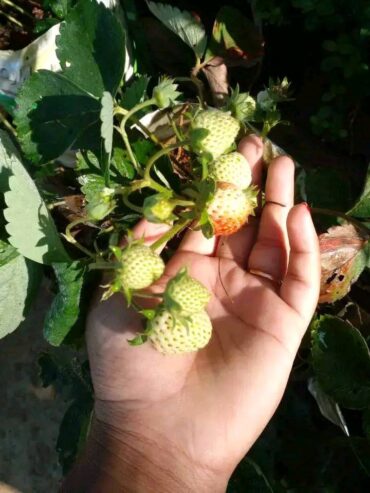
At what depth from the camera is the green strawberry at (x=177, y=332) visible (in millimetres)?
978

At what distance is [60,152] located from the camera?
1162 millimetres

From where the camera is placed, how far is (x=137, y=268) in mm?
975

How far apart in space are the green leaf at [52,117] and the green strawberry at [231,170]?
0.25 m

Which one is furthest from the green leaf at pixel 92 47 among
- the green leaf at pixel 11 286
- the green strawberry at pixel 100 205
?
the green leaf at pixel 11 286

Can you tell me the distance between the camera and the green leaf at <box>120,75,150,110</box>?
1103 mm

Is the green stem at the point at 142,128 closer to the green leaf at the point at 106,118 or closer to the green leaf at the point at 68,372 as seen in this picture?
the green leaf at the point at 106,118

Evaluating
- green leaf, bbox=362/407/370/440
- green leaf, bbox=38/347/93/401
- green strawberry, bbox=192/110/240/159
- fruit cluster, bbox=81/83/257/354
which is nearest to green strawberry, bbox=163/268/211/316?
fruit cluster, bbox=81/83/257/354

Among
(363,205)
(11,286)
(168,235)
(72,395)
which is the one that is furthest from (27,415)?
(363,205)

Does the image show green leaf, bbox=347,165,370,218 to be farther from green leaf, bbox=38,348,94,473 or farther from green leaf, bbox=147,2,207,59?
green leaf, bbox=38,348,94,473

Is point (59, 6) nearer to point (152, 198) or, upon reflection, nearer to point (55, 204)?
point (55, 204)

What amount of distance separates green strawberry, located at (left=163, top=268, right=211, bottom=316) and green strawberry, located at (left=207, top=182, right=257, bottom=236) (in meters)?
0.11

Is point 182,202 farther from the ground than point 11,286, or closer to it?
farther from the ground

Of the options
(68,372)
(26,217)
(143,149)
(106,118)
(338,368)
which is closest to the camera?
(106,118)

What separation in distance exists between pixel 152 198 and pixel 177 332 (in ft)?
0.67
